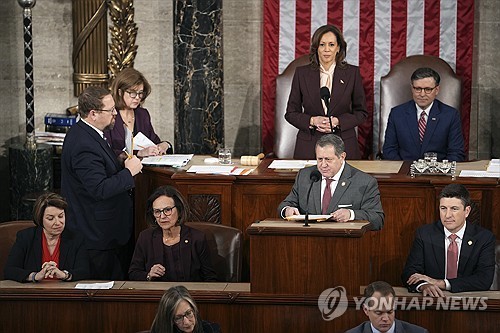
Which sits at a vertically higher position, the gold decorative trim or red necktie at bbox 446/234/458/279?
the gold decorative trim

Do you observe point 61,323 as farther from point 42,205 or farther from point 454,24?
point 454,24

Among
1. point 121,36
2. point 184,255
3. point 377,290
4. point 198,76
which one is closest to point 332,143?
point 184,255

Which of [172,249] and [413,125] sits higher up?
[413,125]

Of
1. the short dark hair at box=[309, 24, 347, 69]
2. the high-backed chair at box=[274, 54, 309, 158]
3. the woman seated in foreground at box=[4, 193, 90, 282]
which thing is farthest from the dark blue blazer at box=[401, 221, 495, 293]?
the high-backed chair at box=[274, 54, 309, 158]

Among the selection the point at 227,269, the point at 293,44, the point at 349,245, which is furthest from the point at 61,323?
the point at 293,44

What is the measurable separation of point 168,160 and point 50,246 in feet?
5.77

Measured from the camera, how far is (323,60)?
894cm

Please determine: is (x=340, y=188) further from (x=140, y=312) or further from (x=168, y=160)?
(x=168, y=160)

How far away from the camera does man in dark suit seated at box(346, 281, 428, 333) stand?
600cm

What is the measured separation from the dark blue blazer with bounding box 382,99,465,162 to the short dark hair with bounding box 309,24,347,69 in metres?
0.60

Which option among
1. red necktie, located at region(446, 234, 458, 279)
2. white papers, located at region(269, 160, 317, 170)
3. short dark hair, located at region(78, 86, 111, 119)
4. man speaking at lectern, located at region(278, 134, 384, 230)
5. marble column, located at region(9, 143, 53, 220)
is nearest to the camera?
red necktie, located at region(446, 234, 458, 279)

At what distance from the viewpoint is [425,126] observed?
887cm

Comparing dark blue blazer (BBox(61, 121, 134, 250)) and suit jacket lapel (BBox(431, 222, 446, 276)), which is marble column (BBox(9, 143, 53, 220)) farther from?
Answer: suit jacket lapel (BBox(431, 222, 446, 276))

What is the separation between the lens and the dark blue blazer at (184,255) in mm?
7180
